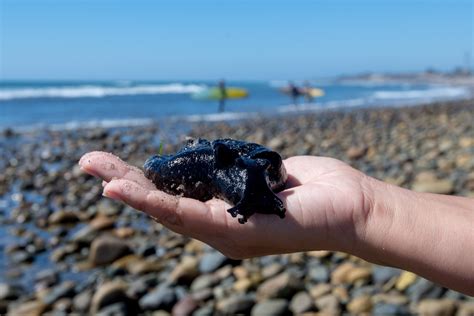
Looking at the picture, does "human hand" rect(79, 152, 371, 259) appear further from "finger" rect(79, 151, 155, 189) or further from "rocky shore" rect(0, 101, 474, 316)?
"rocky shore" rect(0, 101, 474, 316)

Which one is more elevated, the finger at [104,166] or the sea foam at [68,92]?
the finger at [104,166]

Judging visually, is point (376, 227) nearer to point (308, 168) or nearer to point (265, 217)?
point (265, 217)

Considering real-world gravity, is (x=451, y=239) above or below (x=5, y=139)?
above

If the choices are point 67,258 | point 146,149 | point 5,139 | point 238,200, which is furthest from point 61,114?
point 238,200

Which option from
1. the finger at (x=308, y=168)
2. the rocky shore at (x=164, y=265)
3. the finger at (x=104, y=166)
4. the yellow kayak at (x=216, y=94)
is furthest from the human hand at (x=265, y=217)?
the yellow kayak at (x=216, y=94)

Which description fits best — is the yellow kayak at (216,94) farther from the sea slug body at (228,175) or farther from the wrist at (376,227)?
the wrist at (376,227)

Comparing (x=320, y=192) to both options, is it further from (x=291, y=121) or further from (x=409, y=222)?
(x=291, y=121)

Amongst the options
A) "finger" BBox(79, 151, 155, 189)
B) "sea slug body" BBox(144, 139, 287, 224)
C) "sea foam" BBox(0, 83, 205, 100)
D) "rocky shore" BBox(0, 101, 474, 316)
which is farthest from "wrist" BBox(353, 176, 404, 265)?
"sea foam" BBox(0, 83, 205, 100)
